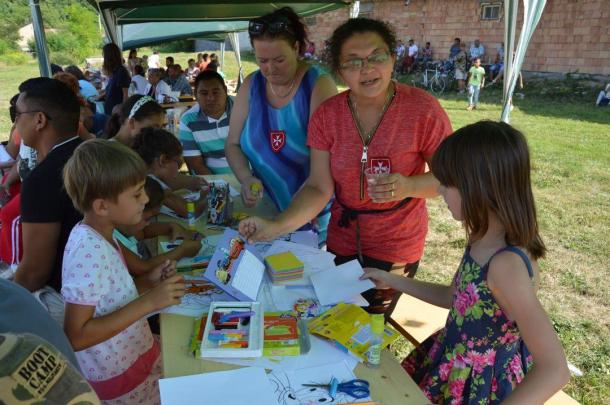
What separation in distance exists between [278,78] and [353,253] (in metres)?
0.93

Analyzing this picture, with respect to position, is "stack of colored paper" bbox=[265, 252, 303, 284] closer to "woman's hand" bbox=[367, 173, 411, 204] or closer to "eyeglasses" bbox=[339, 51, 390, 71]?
"woman's hand" bbox=[367, 173, 411, 204]

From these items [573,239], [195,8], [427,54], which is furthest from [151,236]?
[427,54]

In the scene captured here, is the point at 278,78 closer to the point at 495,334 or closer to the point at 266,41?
the point at 266,41

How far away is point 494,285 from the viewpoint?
1.26m

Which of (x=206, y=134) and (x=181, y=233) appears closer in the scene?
(x=181, y=233)

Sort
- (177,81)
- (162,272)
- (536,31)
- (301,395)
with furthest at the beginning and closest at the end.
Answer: (536,31) < (177,81) < (162,272) < (301,395)

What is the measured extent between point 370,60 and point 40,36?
329 centimetres

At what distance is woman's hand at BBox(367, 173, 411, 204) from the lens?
1.67 metres

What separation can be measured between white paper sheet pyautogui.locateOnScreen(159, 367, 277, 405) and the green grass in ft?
3.46

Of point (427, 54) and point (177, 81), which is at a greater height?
point (427, 54)

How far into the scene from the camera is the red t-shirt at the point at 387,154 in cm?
183

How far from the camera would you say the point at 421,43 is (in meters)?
19.0

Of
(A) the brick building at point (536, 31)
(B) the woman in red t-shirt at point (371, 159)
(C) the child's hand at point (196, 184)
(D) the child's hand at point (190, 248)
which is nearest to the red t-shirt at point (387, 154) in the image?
(B) the woman in red t-shirt at point (371, 159)

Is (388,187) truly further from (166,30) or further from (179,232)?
(166,30)
